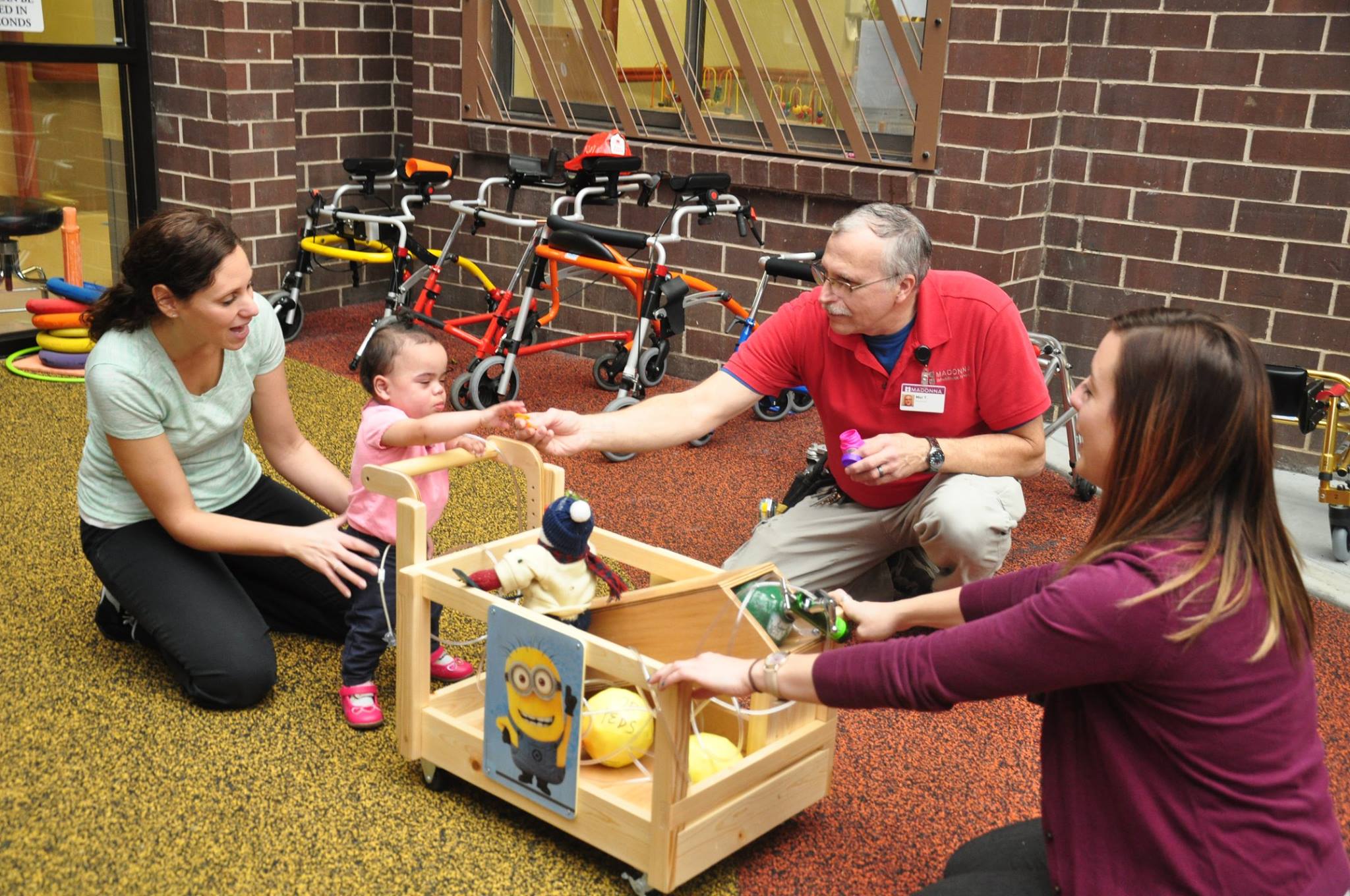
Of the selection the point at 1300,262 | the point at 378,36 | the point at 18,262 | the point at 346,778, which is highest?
the point at 378,36

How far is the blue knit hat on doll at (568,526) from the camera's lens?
2254 millimetres

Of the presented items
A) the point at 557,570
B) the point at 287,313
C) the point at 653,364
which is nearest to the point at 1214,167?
the point at 653,364

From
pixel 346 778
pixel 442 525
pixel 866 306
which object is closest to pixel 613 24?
pixel 442 525

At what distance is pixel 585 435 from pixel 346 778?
0.83 metres

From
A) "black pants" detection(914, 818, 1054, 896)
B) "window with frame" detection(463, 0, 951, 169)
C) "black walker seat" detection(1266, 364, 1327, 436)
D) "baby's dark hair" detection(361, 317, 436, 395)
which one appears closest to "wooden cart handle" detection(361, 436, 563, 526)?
"baby's dark hair" detection(361, 317, 436, 395)

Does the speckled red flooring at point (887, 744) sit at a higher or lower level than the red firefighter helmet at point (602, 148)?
lower

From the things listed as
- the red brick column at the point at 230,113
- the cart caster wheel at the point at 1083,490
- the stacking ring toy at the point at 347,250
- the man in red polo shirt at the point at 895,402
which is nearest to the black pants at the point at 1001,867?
the man in red polo shirt at the point at 895,402

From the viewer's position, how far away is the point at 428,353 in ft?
9.04

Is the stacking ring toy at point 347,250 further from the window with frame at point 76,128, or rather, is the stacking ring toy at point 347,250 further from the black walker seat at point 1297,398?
the black walker seat at point 1297,398

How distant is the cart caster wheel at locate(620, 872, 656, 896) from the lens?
2.10 m

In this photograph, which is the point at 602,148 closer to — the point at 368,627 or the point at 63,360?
the point at 63,360

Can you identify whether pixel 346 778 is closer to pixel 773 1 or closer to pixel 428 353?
pixel 428 353

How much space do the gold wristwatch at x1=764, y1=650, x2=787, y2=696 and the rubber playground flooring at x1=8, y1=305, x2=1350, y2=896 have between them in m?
0.58

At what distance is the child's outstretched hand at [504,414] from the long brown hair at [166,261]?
611mm
